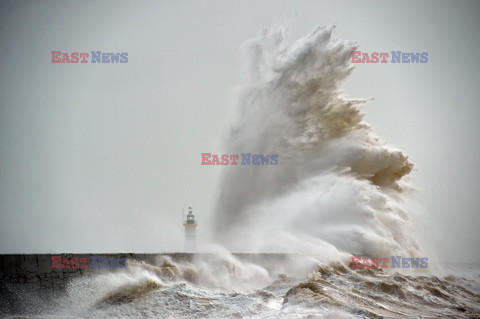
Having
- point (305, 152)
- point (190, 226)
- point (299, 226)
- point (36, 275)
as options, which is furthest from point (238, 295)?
point (190, 226)

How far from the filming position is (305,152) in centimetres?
1647

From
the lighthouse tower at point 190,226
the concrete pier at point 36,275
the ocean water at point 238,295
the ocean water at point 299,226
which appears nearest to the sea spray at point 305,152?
the ocean water at point 299,226

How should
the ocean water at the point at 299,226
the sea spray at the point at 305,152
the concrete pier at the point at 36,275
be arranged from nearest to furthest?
the concrete pier at the point at 36,275 → the ocean water at the point at 299,226 → the sea spray at the point at 305,152

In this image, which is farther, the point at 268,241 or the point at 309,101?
the point at 309,101

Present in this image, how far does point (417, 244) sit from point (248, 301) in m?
10.3

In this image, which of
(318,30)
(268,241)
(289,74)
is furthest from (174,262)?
(318,30)

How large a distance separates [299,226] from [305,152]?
295 centimetres

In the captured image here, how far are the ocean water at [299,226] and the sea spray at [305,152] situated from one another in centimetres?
3

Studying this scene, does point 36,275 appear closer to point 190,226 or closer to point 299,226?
point 299,226

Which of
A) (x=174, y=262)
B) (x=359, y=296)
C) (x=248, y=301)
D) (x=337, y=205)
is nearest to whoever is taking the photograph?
(x=248, y=301)

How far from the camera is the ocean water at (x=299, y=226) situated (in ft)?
23.7

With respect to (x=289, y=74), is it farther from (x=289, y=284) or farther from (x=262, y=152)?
(x=289, y=284)

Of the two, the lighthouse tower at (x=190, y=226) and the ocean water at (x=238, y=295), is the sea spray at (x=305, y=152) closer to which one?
the lighthouse tower at (x=190, y=226)

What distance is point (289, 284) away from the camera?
934 centimetres
